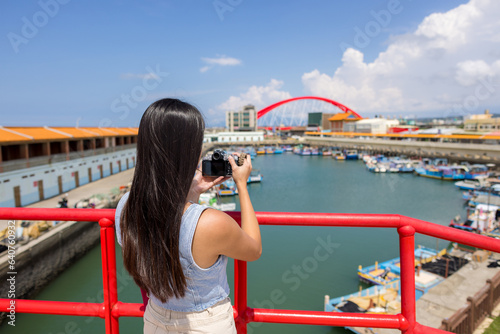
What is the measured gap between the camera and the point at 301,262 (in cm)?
821

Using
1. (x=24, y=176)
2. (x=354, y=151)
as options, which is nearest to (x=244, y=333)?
(x=24, y=176)

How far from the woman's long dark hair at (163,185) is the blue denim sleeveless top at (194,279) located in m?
0.01

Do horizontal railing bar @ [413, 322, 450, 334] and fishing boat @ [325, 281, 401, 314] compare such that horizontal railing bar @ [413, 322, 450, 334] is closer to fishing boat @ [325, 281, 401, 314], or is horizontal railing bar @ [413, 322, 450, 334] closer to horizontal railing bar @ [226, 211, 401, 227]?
horizontal railing bar @ [226, 211, 401, 227]

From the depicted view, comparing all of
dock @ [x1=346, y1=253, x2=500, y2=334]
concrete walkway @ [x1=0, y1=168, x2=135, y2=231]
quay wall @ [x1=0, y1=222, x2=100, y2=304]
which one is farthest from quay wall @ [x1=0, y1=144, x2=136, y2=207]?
dock @ [x1=346, y1=253, x2=500, y2=334]

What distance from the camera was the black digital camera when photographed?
741 mm

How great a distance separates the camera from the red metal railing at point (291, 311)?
0.84 m

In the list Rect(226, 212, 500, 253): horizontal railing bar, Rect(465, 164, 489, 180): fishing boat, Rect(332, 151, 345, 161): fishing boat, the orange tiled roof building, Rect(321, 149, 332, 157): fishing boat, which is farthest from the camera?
the orange tiled roof building

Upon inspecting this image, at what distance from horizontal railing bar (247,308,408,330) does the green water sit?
294cm

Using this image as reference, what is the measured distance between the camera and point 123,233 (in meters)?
0.71

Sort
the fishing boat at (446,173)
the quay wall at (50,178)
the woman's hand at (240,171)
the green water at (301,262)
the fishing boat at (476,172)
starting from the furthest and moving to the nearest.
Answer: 1. the fishing boat at (446,173)
2. the fishing boat at (476,172)
3. the quay wall at (50,178)
4. the green water at (301,262)
5. the woman's hand at (240,171)

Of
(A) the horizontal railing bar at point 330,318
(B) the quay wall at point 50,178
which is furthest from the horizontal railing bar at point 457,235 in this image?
(B) the quay wall at point 50,178

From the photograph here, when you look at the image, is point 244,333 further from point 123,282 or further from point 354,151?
point 354,151

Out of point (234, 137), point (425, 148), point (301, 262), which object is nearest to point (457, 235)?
point (301, 262)

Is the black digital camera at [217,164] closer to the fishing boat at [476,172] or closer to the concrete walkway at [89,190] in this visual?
the concrete walkway at [89,190]
